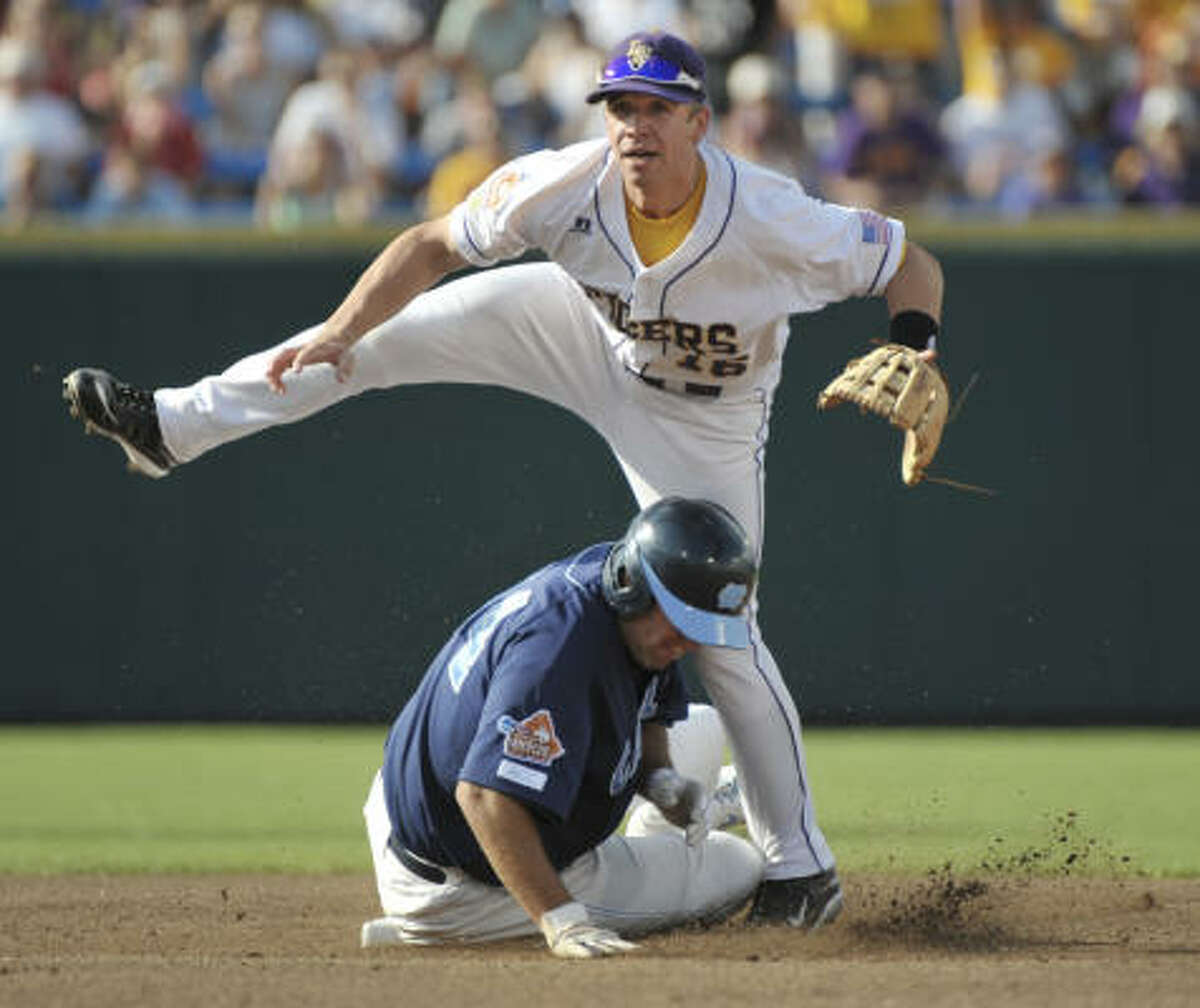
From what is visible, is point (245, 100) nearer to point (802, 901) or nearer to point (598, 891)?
point (802, 901)

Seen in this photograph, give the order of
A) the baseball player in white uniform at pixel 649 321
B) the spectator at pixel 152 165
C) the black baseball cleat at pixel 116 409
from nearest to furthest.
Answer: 1. the baseball player in white uniform at pixel 649 321
2. the black baseball cleat at pixel 116 409
3. the spectator at pixel 152 165

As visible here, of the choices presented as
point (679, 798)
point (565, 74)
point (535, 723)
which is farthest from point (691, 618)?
point (565, 74)

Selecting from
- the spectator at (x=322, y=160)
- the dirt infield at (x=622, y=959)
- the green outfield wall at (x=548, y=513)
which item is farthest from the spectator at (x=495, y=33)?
the dirt infield at (x=622, y=959)

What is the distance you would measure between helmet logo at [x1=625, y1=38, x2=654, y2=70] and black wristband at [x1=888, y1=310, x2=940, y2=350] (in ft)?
2.98

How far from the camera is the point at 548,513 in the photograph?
9.52 metres

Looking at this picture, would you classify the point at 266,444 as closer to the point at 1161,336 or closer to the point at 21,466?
the point at 21,466

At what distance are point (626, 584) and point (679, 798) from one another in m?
0.70

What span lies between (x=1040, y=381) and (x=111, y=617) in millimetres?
3874

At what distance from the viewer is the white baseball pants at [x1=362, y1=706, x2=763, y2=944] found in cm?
539

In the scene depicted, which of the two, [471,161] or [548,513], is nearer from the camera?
[548,513]

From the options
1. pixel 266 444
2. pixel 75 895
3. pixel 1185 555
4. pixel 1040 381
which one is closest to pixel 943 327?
pixel 1040 381

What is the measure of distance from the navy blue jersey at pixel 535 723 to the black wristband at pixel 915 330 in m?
0.95

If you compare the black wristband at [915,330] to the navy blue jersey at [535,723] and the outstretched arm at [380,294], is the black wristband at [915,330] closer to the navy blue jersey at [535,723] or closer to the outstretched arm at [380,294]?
the navy blue jersey at [535,723]

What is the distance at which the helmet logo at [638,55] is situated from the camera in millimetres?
5457
